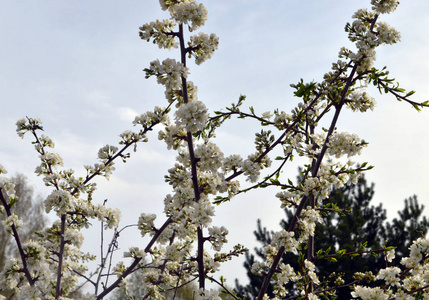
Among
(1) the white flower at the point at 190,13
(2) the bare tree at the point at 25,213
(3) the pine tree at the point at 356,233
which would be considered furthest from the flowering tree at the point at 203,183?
(2) the bare tree at the point at 25,213

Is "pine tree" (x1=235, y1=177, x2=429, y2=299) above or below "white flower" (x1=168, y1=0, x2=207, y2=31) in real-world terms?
above

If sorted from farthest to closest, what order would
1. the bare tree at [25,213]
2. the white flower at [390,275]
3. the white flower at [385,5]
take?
the bare tree at [25,213], the white flower at [385,5], the white flower at [390,275]

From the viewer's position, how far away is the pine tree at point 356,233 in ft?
45.3

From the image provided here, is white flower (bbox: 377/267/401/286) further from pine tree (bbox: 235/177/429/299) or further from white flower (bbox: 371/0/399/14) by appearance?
pine tree (bbox: 235/177/429/299)

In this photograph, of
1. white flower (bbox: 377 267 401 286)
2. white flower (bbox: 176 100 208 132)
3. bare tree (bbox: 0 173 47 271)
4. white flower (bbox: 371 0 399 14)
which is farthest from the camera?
bare tree (bbox: 0 173 47 271)

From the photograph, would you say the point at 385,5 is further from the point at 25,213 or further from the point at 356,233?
the point at 25,213

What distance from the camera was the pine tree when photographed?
1380cm

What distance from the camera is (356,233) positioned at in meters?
14.3

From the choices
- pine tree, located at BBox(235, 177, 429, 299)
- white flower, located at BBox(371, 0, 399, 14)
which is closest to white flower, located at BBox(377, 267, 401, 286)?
white flower, located at BBox(371, 0, 399, 14)

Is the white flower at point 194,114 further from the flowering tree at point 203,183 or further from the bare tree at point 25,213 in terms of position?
the bare tree at point 25,213

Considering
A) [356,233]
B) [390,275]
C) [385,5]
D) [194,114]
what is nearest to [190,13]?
[194,114]

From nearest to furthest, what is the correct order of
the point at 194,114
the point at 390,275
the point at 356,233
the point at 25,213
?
the point at 194,114
the point at 390,275
the point at 356,233
the point at 25,213

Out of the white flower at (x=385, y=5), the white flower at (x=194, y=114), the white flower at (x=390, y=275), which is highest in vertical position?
the white flower at (x=385, y=5)

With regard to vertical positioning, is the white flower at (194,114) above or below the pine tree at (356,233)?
below
